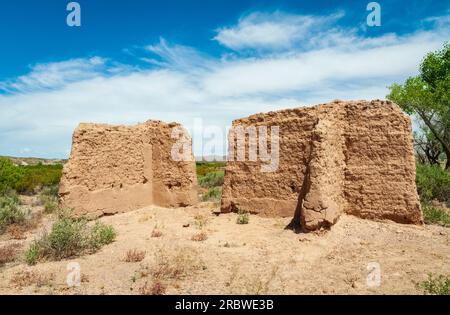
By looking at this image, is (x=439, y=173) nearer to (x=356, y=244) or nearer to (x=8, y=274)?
(x=356, y=244)

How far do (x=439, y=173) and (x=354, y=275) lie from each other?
9.20m

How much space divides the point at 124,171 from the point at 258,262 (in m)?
5.89

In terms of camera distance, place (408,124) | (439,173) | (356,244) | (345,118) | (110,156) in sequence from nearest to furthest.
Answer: (356,244) → (408,124) → (345,118) → (110,156) → (439,173)

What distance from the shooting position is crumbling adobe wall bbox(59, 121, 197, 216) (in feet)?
32.6

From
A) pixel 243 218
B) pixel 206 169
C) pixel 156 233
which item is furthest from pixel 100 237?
pixel 206 169

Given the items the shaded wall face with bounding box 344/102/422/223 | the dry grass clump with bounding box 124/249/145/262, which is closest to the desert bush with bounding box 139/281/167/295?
the dry grass clump with bounding box 124/249/145/262

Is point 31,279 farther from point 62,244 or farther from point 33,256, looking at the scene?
point 62,244

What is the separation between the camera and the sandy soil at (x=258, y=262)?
546 cm

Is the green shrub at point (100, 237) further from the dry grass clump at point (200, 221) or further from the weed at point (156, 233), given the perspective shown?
the dry grass clump at point (200, 221)

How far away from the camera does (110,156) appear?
10.7m

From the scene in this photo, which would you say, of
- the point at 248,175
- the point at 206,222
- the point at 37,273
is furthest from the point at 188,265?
the point at 248,175

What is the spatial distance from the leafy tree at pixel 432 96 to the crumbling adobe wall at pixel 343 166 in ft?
38.2

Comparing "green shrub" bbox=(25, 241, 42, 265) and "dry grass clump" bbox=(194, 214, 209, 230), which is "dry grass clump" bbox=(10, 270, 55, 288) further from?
"dry grass clump" bbox=(194, 214, 209, 230)

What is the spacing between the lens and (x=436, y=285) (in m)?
5.23
